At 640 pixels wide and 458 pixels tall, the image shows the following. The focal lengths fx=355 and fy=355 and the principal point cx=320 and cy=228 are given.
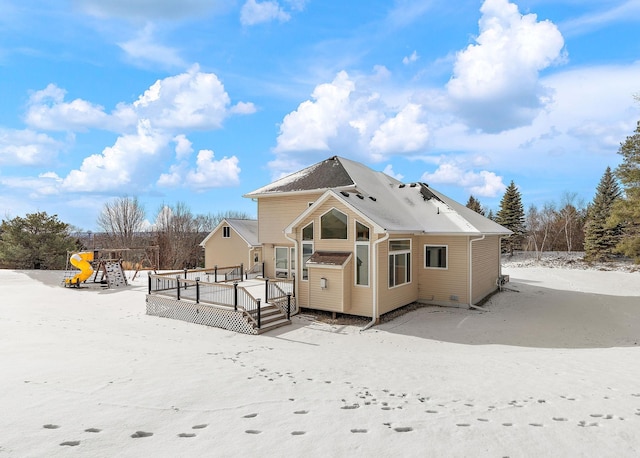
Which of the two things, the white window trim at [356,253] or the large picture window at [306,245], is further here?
the large picture window at [306,245]

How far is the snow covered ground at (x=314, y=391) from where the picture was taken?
3.75 meters

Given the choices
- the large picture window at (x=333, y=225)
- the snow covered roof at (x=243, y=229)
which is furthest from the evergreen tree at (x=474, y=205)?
the large picture window at (x=333, y=225)

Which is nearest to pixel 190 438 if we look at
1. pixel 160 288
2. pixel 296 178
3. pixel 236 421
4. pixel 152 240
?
pixel 236 421

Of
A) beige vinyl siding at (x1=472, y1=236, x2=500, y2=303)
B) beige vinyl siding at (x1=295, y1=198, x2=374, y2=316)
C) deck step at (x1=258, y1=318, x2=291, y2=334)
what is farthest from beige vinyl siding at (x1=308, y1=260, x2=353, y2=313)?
beige vinyl siding at (x1=472, y1=236, x2=500, y2=303)

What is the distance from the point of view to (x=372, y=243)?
492 inches

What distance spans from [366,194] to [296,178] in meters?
5.50

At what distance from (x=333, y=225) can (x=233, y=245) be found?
568 inches

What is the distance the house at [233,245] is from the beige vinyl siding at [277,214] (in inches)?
184

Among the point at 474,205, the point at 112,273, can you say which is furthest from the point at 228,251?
the point at 474,205

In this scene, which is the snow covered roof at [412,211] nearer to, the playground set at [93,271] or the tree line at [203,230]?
the tree line at [203,230]

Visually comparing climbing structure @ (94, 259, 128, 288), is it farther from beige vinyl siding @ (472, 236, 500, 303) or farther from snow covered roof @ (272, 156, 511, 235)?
beige vinyl siding @ (472, 236, 500, 303)

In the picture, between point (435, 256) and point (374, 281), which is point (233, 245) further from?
point (374, 281)

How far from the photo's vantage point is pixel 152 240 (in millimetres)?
40250

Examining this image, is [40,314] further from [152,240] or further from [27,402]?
[152,240]
